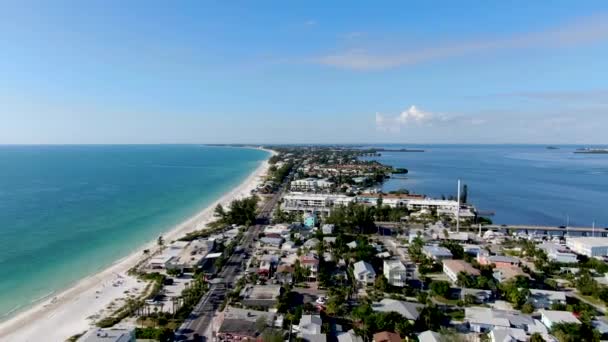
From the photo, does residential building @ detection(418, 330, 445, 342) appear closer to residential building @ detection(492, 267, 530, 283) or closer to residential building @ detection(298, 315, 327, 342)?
residential building @ detection(298, 315, 327, 342)

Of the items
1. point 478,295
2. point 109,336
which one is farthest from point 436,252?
point 109,336

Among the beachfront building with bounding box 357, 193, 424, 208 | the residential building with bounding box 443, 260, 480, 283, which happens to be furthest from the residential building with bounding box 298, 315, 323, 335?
the beachfront building with bounding box 357, 193, 424, 208

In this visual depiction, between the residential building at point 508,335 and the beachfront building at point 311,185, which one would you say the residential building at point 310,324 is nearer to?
the residential building at point 508,335

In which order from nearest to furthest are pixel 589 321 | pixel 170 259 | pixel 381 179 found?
pixel 589 321 → pixel 170 259 → pixel 381 179

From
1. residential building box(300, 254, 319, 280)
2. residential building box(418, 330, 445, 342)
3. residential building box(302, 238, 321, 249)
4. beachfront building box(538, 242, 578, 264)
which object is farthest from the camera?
residential building box(302, 238, 321, 249)

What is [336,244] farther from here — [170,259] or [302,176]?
[302,176]

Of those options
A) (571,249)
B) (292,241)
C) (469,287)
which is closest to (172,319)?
(292,241)
